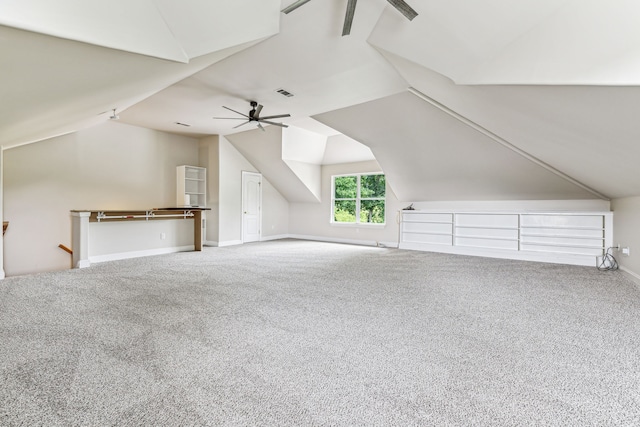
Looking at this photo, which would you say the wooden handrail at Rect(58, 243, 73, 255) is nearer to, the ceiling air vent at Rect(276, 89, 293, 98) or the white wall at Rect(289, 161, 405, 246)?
the ceiling air vent at Rect(276, 89, 293, 98)

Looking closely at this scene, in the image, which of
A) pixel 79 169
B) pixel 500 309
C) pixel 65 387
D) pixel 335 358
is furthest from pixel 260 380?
pixel 79 169

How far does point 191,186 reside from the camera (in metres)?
7.89

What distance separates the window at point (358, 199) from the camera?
852cm

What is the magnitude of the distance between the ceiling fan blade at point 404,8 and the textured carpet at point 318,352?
8.70 feet

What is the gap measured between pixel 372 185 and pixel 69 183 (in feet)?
22.5

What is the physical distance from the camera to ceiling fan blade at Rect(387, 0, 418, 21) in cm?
242

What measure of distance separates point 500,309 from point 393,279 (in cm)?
154

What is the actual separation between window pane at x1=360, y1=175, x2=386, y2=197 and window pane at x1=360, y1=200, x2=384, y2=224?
22 centimetres

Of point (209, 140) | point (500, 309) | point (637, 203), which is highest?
point (209, 140)

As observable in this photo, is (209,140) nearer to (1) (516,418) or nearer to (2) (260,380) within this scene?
(2) (260,380)

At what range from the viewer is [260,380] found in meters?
1.84

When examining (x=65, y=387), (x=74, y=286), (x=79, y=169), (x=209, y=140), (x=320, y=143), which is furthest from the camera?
(x=320, y=143)

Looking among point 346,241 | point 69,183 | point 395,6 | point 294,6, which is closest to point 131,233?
point 69,183

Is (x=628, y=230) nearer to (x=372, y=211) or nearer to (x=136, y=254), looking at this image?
(x=372, y=211)
